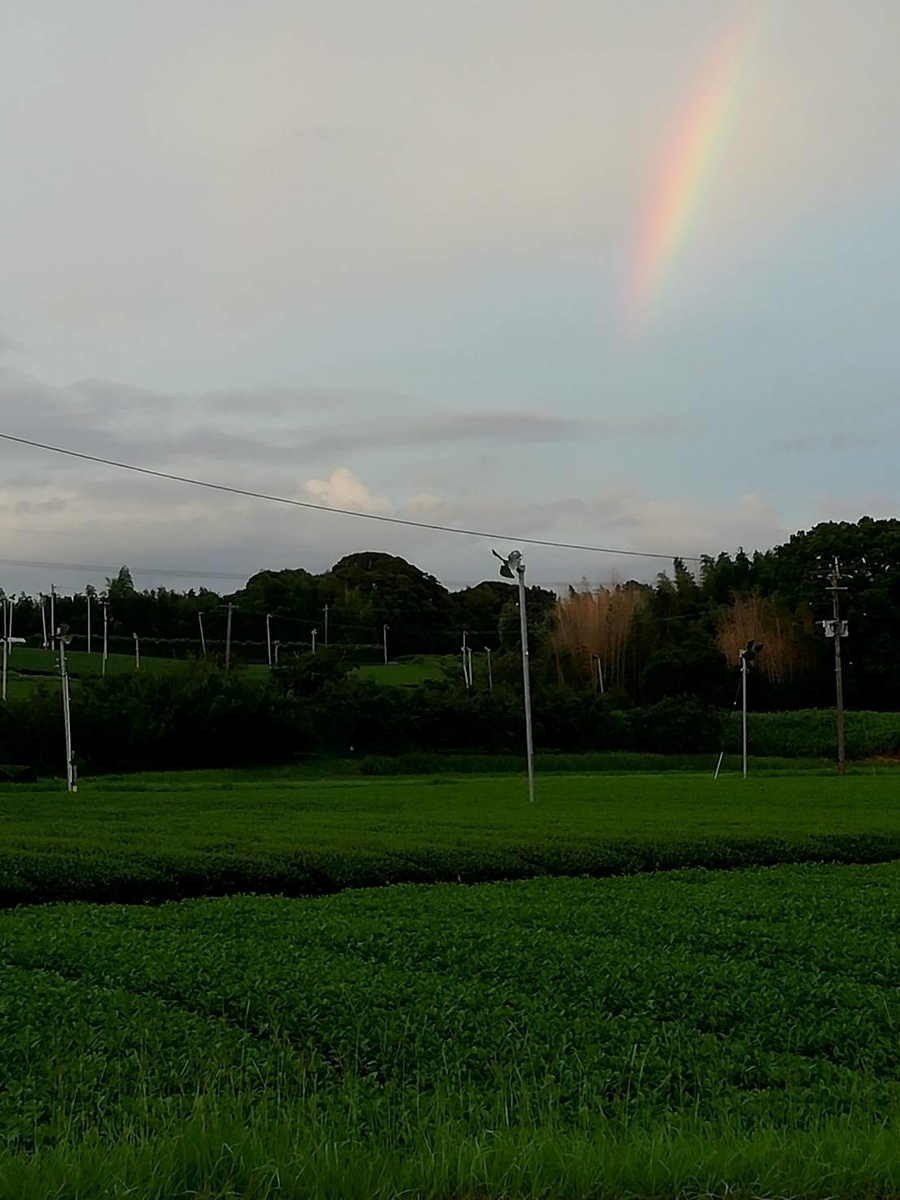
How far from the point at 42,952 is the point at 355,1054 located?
3142mm

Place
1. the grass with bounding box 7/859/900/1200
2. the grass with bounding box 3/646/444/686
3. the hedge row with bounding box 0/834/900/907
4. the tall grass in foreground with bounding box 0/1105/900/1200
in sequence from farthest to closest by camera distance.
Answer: the grass with bounding box 3/646/444/686, the hedge row with bounding box 0/834/900/907, the grass with bounding box 7/859/900/1200, the tall grass in foreground with bounding box 0/1105/900/1200

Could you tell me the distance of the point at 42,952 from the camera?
8.97 metres

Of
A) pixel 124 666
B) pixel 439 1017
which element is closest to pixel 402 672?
pixel 124 666

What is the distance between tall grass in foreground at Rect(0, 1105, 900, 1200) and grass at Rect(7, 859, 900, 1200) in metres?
0.01

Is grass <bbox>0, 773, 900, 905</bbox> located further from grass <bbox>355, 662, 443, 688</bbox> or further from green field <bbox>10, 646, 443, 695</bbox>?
green field <bbox>10, 646, 443, 695</bbox>

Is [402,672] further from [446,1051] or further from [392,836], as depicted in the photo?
[446,1051]

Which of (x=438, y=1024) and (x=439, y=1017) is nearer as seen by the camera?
(x=438, y=1024)

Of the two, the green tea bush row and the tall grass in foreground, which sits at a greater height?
the tall grass in foreground

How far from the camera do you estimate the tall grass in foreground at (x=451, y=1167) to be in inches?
180

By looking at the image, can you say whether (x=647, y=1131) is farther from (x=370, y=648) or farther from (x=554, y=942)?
(x=370, y=648)

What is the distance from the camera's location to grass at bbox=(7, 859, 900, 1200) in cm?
479

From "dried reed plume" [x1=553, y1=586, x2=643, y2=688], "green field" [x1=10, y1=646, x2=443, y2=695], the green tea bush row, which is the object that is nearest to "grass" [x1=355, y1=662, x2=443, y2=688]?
"green field" [x1=10, y1=646, x2=443, y2=695]

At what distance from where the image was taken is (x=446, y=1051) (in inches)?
277

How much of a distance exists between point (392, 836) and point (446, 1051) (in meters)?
11.1
